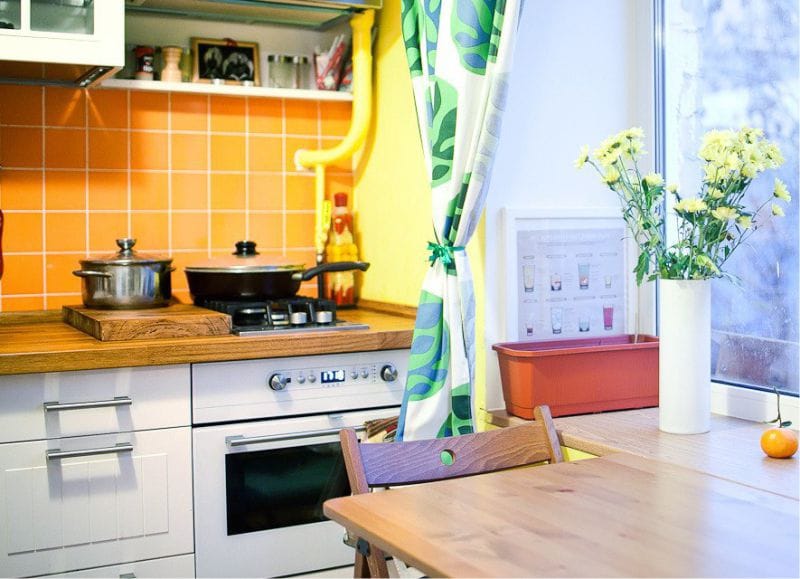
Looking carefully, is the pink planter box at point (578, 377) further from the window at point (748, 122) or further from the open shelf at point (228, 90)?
the open shelf at point (228, 90)

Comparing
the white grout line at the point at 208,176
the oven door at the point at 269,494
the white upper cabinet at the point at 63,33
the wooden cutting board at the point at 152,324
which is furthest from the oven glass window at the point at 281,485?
the white upper cabinet at the point at 63,33

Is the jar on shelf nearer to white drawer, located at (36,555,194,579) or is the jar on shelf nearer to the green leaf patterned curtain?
the green leaf patterned curtain

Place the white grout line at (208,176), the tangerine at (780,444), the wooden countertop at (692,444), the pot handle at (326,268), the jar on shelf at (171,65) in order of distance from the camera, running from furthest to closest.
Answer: the white grout line at (208,176), the jar on shelf at (171,65), the pot handle at (326,268), the tangerine at (780,444), the wooden countertop at (692,444)

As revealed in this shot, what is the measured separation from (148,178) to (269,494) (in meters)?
1.06

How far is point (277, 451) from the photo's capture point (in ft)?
7.89

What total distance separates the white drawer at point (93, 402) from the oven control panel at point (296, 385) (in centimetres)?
6

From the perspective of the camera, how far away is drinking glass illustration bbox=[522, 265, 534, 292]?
2.41m

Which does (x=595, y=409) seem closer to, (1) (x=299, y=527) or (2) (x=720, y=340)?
(2) (x=720, y=340)

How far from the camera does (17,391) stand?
2.14 meters

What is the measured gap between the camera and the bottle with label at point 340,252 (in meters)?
3.06

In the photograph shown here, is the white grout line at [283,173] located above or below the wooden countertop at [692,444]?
above

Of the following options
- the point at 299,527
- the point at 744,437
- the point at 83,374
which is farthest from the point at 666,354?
the point at 83,374

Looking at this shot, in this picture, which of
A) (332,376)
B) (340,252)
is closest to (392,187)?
(340,252)

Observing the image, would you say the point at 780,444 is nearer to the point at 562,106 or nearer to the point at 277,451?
the point at 562,106
